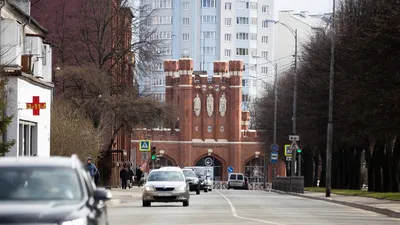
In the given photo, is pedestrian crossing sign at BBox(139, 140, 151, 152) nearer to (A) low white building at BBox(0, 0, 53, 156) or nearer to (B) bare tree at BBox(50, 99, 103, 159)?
(B) bare tree at BBox(50, 99, 103, 159)

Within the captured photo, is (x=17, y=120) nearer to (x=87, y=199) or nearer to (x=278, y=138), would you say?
(x=87, y=199)

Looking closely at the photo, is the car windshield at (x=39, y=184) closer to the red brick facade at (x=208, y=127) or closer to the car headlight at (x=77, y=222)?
the car headlight at (x=77, y=222)

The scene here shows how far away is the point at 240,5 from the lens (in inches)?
7800

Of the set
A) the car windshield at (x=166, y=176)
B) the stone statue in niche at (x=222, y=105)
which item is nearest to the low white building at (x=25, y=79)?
the car windshield at (x=166, y=176)

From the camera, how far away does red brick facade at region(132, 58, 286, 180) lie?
151500 millimetres

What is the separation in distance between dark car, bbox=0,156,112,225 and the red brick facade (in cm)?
13763

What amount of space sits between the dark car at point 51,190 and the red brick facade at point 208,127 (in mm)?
137633

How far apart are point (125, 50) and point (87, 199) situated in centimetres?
5741

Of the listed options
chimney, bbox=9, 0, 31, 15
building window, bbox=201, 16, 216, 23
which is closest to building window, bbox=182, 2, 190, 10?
building window, bbox=201, 16, 216, 23

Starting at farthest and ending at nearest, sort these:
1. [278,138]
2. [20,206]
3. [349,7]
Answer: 1. [278,138]
2. [349,7]
3. [20,206]

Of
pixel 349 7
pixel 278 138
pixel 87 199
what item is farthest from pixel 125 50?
pixel 87 199

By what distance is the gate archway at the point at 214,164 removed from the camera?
502 feet

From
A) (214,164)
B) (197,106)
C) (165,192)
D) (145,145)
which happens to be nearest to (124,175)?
(145,145)

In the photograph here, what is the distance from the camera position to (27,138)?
47.5 m
